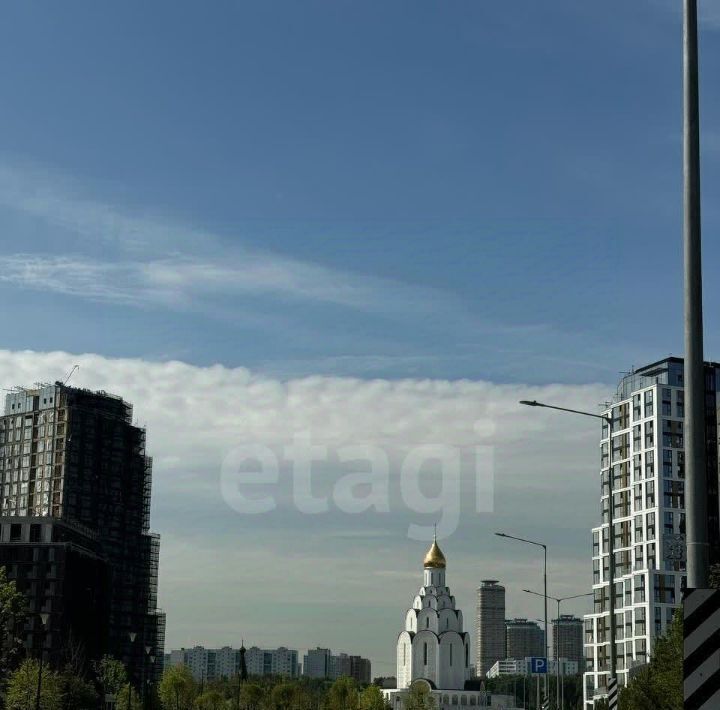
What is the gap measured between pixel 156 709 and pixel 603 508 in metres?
58.4

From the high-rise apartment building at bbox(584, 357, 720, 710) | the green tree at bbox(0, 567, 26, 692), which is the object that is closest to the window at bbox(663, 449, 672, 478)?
the high-rise apartment building at bbox(584, 357, 720, 710)

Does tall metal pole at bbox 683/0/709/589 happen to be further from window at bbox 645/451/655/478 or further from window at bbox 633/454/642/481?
window at bbox 633/454/642/481

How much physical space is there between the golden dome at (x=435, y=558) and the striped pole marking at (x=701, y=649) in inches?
7338

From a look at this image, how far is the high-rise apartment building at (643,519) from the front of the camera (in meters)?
137

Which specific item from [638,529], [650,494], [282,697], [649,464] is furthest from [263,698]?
[649,464]

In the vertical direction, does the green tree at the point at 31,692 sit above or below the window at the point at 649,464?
below

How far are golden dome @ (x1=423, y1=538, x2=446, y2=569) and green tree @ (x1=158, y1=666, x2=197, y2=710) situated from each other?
58429 millimetres

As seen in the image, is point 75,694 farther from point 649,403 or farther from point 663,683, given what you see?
point 649,403

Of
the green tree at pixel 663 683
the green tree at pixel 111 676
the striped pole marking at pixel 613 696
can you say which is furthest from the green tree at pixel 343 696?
the striped pole marking at pixel 613 696

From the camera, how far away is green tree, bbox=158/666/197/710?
13525 cm

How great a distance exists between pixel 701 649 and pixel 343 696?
16655cm

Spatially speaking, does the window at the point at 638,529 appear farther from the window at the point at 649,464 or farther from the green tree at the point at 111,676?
the green tree at the point at 111,676

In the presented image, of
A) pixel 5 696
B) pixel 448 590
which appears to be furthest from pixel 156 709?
pixel 448 590

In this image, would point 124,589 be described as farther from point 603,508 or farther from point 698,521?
point 698,521
